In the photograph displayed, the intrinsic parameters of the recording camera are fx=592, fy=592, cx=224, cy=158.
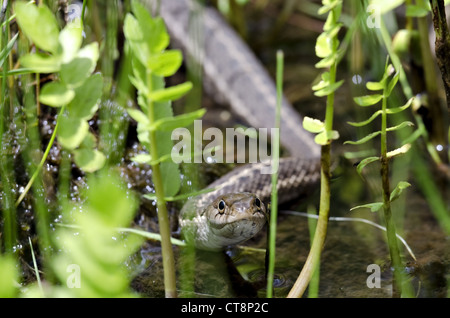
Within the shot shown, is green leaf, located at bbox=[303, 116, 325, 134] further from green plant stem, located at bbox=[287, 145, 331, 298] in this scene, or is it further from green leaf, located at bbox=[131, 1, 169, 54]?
green leaf, located at bbox=[131, 1, 169, 54]

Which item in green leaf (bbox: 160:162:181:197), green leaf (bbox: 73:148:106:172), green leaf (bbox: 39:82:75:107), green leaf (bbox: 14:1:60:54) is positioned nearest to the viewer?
green leaf (bbox: 14:1:60:54)

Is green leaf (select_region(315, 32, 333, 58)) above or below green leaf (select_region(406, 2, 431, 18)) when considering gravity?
below

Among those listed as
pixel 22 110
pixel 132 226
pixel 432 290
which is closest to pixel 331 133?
pixel 432 290

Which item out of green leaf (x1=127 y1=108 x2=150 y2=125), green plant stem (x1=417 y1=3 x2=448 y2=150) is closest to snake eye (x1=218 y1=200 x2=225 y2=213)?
green leaf (x1=127 y1=108 x2=150 y2=125)

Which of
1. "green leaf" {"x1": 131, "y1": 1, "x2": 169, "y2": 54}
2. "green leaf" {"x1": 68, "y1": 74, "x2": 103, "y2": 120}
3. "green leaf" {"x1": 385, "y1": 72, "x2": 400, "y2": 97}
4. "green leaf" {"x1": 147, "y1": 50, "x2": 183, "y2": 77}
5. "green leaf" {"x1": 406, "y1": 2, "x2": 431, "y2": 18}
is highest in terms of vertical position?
"green leaf" {"x1": 406, "y1": 2, "x2": 431, "y2": 18}

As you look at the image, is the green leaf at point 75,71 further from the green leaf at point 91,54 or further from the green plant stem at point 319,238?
the green plant stem at point 319,238

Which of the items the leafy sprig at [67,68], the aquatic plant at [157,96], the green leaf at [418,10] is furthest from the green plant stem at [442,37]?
the leafy sprig at [67,68]

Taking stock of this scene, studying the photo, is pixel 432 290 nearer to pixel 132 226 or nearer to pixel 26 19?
pixel 132 226

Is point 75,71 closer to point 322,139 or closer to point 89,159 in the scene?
point 89,159
